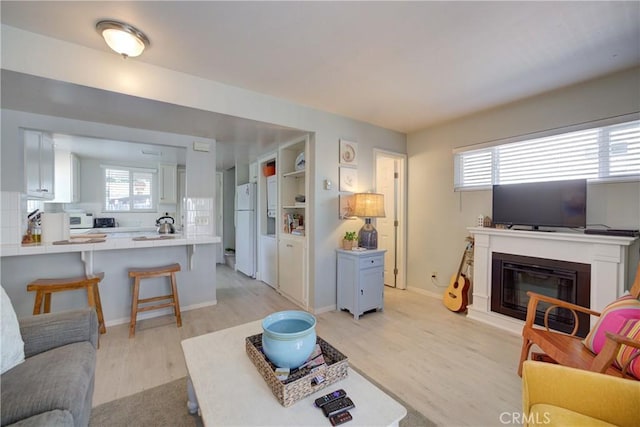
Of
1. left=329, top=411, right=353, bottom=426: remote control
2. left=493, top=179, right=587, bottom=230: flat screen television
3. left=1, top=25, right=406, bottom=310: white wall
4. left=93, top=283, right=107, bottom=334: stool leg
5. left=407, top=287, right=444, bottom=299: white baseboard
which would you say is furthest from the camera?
left=407, top=287, right=444, bottom=299: white baseboard

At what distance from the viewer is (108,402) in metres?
1.66

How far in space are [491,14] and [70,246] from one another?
371 centimetres

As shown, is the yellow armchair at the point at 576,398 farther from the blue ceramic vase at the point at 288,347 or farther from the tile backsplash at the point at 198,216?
the tile backsplash at the point at 198,216

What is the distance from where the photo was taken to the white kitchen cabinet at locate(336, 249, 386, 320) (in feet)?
9.78

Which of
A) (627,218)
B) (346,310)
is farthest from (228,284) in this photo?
(627,218)

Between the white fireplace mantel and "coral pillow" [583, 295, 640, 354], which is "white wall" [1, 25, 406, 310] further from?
"coral pillow" [583, 295, 640, 354]

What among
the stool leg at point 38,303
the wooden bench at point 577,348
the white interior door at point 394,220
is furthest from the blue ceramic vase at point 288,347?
the white interior door at point 394,220

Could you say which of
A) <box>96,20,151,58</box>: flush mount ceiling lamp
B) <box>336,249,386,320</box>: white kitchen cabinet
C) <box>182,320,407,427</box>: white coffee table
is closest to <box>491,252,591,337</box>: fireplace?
<box>336,249,386,320</box>: white kitchen cabinet

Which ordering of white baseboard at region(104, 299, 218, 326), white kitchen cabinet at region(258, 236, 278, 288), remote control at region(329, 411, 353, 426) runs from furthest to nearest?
white kitchen cabinet at region(258, 236, 278, 288)
white baseboard at region(104, 299, 218, 326)
remote control at region(329, 411, 353, 426)

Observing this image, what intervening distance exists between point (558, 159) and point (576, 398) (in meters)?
2.35

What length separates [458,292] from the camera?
3.15 m

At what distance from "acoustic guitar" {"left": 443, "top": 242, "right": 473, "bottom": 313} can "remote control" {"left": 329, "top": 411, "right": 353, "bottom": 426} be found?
266cm

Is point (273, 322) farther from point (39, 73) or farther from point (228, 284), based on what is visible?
point (228, 284)

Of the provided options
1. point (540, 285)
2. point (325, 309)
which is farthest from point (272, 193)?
point (540, 285)
